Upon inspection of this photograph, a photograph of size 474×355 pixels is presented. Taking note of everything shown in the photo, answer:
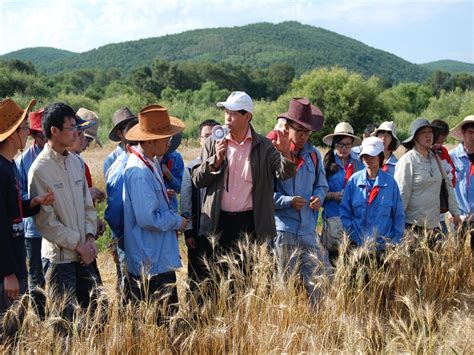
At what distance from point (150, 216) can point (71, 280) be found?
28.3 inches

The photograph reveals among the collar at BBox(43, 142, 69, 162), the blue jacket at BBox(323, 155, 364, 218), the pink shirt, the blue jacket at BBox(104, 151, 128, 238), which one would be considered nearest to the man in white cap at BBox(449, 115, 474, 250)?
the blue jacket at BBox(323, 155, 364, 218)

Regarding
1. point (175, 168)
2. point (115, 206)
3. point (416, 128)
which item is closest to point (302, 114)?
point (416, 128)

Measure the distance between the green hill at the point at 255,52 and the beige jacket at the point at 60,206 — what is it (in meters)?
127

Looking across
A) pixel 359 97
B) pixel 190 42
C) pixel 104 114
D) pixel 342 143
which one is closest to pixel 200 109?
pixel 104 114

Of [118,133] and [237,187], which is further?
[118,133]

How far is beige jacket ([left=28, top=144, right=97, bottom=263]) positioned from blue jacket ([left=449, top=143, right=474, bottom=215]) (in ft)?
13.4

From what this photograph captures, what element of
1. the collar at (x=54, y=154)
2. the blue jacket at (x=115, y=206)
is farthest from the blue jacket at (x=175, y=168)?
the collar at (x=54, y=154)

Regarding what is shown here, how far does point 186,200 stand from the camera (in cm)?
454

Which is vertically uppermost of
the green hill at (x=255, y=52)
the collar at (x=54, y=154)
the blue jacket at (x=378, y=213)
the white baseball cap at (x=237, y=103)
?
the green hill at (x=255, y=52)

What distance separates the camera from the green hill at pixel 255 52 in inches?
5384

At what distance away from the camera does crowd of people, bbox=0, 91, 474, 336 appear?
3627mm

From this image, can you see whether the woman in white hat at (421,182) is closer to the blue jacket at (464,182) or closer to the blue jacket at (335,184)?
the blue jacket at (335,184)

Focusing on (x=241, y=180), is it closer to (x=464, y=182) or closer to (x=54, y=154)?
(x=54, y=154)

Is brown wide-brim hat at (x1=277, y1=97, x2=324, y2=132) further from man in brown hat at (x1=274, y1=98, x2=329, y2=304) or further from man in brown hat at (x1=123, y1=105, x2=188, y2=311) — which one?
man in brown hat at (x1=123, y1=105, x2=188, y2=311)
